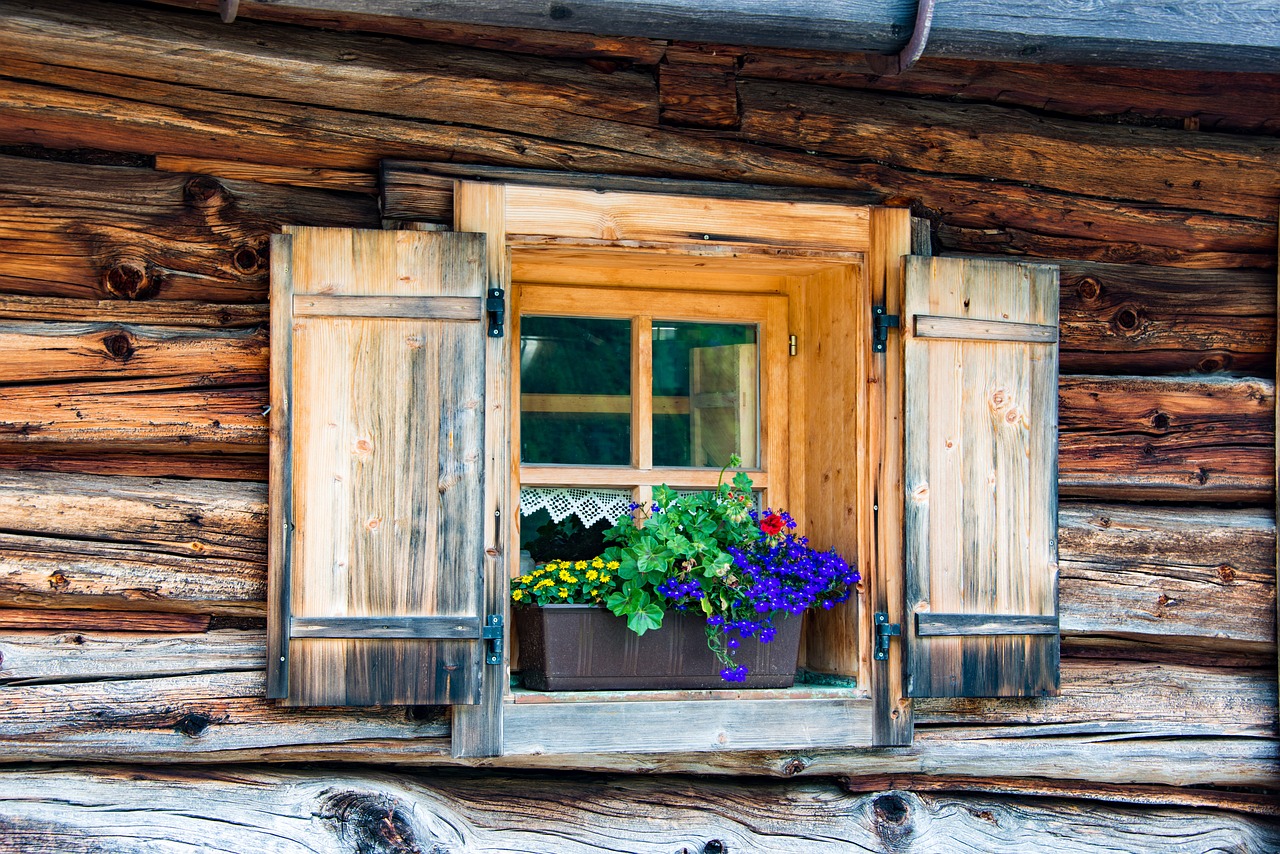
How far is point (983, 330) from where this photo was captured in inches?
130

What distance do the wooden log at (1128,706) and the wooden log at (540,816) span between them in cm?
21

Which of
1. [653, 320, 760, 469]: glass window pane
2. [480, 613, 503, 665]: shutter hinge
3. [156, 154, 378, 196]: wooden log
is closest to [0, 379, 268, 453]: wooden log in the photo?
[156, 154, 378, 196]: wooden log

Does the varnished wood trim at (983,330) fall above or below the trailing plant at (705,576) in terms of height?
above

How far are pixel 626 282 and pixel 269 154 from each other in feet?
3.23

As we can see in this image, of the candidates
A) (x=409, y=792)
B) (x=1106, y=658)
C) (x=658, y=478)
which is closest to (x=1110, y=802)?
(x=1106, y=658)

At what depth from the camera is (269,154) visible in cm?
308

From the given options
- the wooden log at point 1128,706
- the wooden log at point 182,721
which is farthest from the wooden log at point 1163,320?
the wooden log at point 182,721

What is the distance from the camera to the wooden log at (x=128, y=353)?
2932 mm

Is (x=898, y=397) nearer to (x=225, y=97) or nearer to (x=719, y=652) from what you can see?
(x=719, y=652)

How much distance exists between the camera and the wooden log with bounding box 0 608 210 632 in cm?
293

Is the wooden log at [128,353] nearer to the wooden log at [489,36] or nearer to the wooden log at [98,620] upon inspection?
the wooden log at [98,620]

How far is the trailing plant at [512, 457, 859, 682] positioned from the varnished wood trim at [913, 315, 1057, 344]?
598 mm

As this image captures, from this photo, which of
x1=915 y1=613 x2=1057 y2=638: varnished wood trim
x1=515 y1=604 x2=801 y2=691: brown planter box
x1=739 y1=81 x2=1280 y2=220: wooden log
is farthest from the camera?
x1=739 y1=81 x2=1280 y2=220: wooden log

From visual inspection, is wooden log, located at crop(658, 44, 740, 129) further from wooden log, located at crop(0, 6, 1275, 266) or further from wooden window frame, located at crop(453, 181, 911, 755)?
wooden window frame, located at crop(453, 181, 911, 755)
